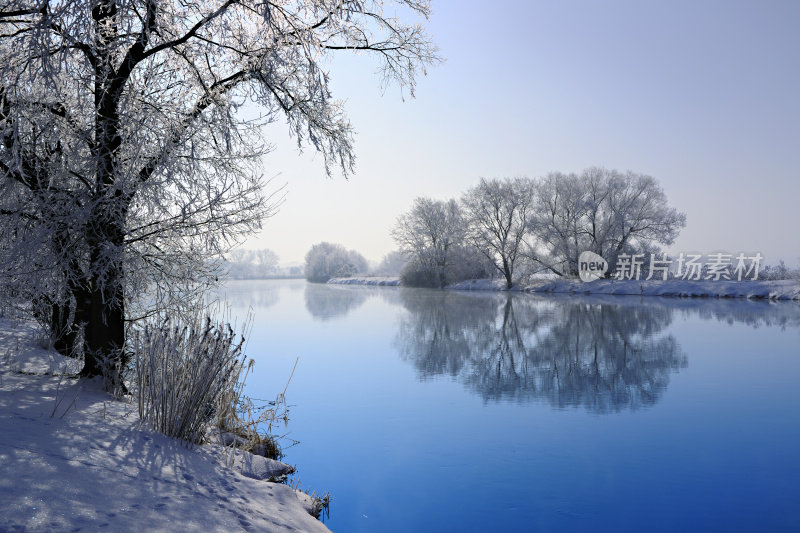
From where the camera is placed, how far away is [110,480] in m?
2.89

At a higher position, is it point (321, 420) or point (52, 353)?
point (52, 353)

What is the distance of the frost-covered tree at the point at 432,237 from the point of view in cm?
4425

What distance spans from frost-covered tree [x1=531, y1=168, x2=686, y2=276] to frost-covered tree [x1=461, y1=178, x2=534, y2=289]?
3.46 ft

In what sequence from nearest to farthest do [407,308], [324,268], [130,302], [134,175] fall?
[134,175] < [130,302] < [407,308] < [324,268]

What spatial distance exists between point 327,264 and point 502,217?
1372 inches

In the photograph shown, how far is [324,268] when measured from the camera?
69.5 m

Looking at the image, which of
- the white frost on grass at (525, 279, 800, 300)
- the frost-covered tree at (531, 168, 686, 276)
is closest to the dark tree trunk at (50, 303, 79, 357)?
the white frost on grass at (525, 279, 800, 300)

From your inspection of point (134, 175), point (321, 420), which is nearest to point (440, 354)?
point (321, 420)

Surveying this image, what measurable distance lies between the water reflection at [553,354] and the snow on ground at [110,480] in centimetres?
524

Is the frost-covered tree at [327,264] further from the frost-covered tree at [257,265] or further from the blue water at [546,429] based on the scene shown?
the blue water at [546,429]

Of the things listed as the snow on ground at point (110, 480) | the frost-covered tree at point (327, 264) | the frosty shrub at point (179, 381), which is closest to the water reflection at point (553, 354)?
the frosty shrub at point (179, 381)

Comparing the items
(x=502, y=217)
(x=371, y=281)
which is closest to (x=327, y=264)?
(x=371, y=281)

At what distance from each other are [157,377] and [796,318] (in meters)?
21.5

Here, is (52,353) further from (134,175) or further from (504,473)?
(504,473)
